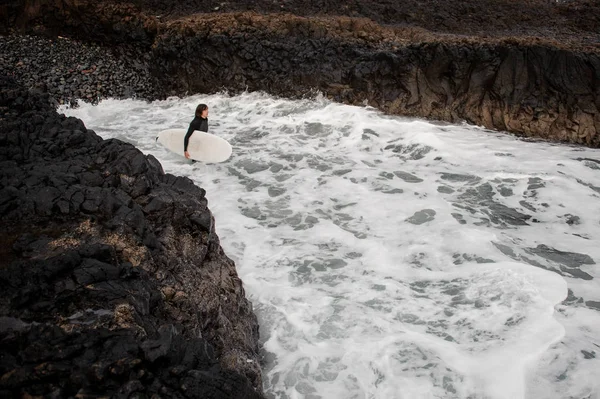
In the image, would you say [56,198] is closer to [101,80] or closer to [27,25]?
[101,80]

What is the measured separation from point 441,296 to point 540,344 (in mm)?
1213

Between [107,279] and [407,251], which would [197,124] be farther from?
[107,279]

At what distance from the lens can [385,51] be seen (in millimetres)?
13398

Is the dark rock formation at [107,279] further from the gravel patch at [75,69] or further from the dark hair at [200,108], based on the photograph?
the gravel patch at [75,69]

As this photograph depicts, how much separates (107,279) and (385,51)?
1121 cm

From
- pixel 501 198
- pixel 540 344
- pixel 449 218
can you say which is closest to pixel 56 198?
pixel 540 344

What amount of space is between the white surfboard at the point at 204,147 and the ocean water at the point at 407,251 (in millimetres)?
273

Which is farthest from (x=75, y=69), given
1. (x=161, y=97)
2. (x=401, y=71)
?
(x=401, y=71)

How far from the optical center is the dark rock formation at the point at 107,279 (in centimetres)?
314

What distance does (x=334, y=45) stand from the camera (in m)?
14.0

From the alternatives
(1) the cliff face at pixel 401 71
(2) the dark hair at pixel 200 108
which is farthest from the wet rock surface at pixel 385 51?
(2) the dark hair at pixel 200 108

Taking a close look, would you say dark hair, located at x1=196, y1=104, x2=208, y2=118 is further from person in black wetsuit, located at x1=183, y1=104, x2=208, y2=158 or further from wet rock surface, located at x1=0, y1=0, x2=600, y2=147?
wet rock surface, located at x1=0, y1=0, x2=600, y2=147

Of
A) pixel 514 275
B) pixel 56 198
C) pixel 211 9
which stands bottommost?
pixel 514 275

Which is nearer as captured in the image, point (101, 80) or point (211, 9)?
point (101, 80)
